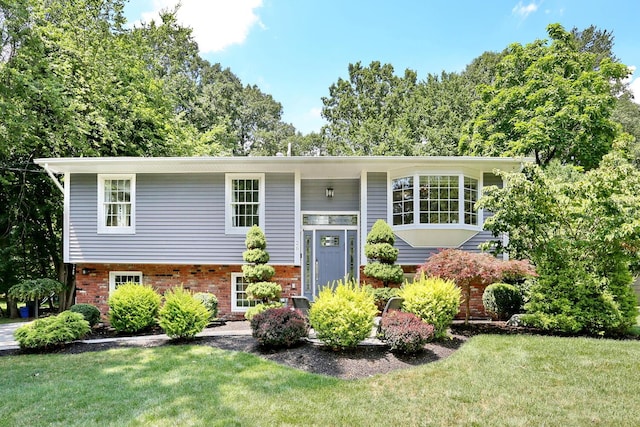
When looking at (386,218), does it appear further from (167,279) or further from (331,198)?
(167,279)

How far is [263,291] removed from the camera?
8.34 m

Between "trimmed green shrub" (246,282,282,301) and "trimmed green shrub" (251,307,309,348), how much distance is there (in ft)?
6.35

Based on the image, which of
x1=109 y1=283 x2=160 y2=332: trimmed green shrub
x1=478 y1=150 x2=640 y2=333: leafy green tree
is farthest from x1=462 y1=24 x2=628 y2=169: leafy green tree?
x1=109 y1=283 x2=160 y2=332: trimmed green shrub

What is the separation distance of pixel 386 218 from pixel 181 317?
526 cm

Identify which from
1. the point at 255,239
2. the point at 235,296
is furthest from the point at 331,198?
the point at 235,296

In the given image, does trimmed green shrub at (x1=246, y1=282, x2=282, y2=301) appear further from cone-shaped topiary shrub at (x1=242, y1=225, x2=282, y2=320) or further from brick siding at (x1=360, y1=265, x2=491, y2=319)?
brick siding at (x1=360, y1=265, x2=491, y2=319)

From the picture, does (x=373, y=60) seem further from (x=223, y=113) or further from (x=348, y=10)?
(x=348, y=10)

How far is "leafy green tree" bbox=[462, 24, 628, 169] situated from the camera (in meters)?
13.1

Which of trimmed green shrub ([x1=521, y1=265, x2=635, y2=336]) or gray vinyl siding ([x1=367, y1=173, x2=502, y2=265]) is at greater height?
gray vinyl siding ([x1=367, y1=173, x2=502, y2=265])

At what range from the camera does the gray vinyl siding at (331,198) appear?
9883 mm

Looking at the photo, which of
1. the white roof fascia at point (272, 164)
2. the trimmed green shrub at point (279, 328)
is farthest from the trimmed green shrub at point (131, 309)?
the white roof fascia at point (272, 164)

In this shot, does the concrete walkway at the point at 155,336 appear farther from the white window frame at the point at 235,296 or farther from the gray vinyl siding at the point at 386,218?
the gray vinyl siding at the point at 386,218

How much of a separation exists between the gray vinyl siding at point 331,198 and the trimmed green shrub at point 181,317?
405 centimetres

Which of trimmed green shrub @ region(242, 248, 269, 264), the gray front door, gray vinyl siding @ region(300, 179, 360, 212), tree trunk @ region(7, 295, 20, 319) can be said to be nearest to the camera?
trimmed green shrub @ region(242, 248, 269, 264)
